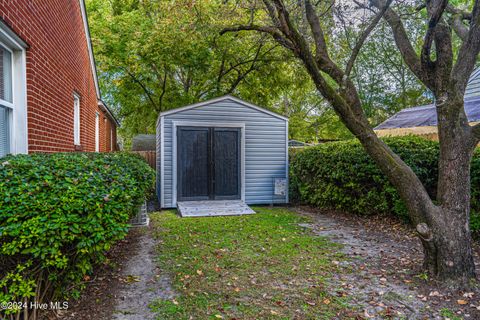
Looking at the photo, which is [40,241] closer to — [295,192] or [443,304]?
[443,304]

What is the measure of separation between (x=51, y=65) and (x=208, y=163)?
4.70 metres

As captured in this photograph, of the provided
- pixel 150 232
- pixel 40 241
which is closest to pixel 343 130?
pixel 150 232

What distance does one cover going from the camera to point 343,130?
70.1ft

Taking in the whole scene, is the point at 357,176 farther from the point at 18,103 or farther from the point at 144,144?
the point at 144,144

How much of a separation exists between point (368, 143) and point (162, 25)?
9509 millimetres

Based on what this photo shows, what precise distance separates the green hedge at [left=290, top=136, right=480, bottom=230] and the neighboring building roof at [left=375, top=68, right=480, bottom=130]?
4970 millimetres

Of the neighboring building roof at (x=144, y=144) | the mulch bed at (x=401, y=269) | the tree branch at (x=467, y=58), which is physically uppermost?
the tree branch at (x=467, y=58)

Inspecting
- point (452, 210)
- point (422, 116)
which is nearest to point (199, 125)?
point (452, 210)

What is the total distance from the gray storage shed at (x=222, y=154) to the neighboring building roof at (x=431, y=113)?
5970 mm

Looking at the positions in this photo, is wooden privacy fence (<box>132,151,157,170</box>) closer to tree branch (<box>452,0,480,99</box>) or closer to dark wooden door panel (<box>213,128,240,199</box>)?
dark wooden door panel (<box>213,128,240,199</box>)

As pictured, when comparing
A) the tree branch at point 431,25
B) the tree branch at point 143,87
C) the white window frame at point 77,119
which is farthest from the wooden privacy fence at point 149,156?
the tree branch at point 431,25

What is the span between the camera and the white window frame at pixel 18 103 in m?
3.66

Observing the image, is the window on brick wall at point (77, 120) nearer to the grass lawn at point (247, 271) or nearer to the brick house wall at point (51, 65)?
the brick house wall at point (51, 65)

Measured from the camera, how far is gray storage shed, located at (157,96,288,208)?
845 centimetres
